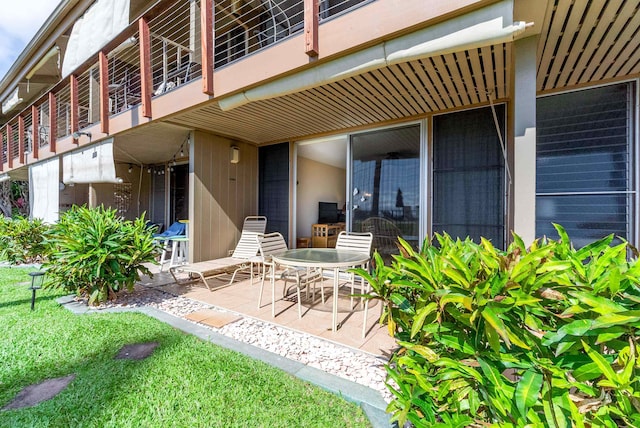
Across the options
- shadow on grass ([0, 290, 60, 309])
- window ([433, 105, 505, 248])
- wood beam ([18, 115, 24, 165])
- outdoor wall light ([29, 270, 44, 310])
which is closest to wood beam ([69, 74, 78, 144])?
shadow on grass ([0, 290, 60, 309])

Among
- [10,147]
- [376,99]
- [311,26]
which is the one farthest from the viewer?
[10,147]

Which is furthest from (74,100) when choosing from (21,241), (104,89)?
(21,241)

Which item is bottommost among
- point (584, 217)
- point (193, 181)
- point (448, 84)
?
point (584, 217)

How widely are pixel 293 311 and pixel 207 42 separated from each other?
363 cm

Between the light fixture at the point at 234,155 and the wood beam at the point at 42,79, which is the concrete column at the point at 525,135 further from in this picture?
the wood beam at the point at 42,79

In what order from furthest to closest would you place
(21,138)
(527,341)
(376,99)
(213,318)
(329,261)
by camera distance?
(21,138) < (376,99) < (213,318) < (329,261) < (527,341)

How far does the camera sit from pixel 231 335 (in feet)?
9.34

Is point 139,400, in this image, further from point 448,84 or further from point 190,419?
point 448,84

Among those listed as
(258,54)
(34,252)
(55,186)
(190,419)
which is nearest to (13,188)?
(55,186)

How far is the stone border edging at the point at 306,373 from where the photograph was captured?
69.2 inches

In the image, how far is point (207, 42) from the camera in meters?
3.60

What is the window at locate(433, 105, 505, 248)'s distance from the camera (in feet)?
12.4

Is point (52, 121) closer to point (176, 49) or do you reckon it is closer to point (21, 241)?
point (21, 241)

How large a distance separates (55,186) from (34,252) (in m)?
1.83
